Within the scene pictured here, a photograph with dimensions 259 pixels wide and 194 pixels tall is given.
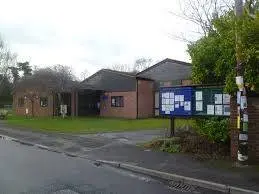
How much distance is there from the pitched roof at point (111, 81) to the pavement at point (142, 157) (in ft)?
70.5

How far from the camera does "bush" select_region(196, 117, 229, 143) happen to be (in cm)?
1347

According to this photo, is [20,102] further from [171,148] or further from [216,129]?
[216,129]

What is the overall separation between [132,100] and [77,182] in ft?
106

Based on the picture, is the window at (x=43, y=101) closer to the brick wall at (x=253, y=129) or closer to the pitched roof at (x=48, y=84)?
the pitched roof at (x=48, y=84)

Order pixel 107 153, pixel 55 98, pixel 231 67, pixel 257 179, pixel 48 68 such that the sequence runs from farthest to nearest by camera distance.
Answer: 1. pixel 55 98
2. pixel 48 68
3. pixel 107 153
4. pixel 231 67
5. pixel 257 179

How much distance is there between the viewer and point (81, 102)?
158ft

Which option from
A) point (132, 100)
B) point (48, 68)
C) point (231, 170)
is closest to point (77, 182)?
point (231, 170)

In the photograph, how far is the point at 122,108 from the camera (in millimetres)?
43688

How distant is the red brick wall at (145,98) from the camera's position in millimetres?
42375

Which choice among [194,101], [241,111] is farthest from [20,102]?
[241,111]

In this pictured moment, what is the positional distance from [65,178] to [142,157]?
12.3 feet

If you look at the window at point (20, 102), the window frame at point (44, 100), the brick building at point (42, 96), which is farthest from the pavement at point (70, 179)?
the window at point (20, 102)

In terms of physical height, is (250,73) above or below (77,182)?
above

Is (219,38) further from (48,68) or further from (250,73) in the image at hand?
(48,68)
